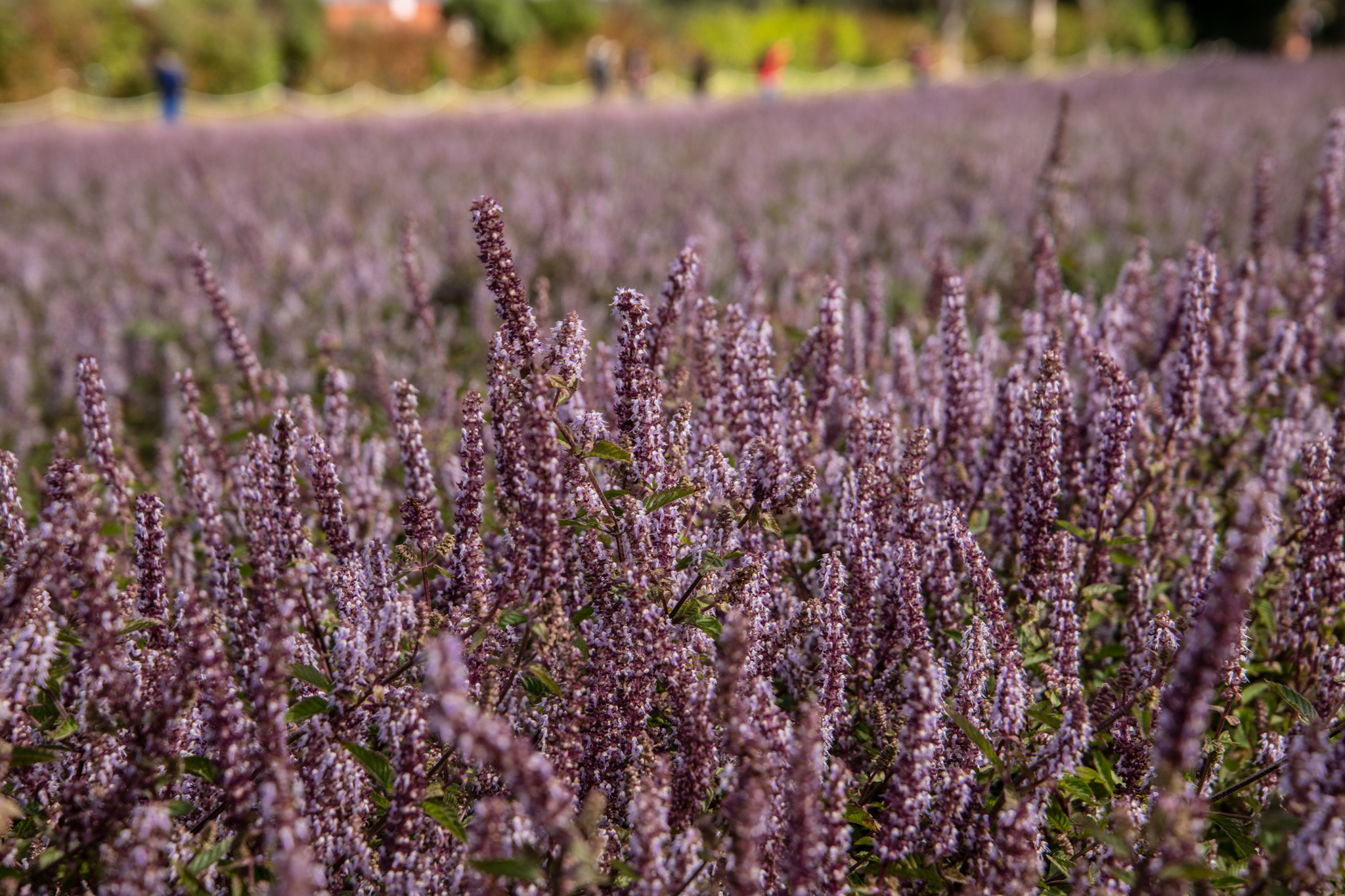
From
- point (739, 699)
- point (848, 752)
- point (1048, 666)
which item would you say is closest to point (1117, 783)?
point (1048, 666)

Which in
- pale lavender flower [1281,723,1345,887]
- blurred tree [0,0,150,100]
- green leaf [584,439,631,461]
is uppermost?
blurred tree [0,0,150,100]

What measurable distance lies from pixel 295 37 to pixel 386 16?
23476 mm

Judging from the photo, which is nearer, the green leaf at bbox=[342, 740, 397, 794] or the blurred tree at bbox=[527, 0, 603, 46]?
the green leaf at bbox=[342, 740, 397, 794]

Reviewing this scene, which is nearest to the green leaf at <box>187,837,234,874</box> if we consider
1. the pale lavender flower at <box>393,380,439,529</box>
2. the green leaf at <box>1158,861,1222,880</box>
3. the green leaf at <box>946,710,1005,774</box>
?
the pale lavender flower at <box>393,380,439,529</box>

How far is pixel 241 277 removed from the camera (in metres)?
7.85

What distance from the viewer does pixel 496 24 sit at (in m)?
42.8

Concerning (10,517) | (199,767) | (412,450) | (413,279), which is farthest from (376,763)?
(413,279)

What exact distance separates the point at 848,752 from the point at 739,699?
0.65 metres

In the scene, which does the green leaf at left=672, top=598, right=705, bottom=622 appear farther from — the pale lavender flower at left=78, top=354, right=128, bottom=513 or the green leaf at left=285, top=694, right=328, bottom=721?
the pale lavender flower at left=78, top=354, right=128, bottom=513

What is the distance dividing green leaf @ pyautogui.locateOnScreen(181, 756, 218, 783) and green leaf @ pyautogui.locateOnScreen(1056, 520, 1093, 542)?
6.99 feet

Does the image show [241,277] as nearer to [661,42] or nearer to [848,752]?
[848,752]

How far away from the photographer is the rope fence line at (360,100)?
2931cm

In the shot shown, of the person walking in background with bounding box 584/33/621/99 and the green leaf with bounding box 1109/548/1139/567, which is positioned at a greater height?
the person walking in background with bounding box 584/33/621/99

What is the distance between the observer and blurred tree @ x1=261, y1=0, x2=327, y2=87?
126 feet
